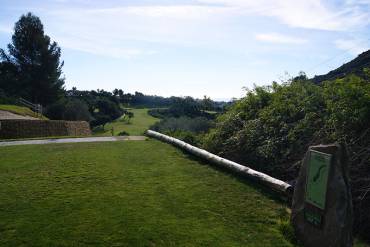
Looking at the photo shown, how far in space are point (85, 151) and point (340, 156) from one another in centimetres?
816

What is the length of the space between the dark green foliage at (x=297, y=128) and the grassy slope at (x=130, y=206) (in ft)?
3.58

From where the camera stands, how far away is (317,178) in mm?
4070

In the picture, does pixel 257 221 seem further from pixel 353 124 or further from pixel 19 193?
pixel 19 193

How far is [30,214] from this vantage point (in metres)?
4.91

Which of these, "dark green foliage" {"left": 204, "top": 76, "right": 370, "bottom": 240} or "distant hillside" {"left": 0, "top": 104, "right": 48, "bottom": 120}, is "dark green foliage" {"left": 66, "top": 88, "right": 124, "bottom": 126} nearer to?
"distant hillside" {"left": 0, "top": 104, "right": 48, "bottom": 120}

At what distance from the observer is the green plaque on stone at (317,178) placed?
12.9 ft

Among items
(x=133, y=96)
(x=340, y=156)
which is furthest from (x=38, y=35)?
(x=133, y=96)

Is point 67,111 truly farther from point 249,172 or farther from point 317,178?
point 317,178

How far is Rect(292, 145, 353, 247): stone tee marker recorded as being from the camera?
12.2ft

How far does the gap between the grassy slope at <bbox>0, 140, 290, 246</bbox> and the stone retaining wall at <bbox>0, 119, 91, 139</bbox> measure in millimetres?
9321

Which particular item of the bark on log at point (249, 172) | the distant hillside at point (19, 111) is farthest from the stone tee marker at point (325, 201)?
the distant hillside at point (19, 111)

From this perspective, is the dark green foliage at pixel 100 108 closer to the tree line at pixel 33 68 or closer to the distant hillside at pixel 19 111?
the tree line at pixel 33 68

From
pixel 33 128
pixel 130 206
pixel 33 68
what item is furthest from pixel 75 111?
pixel 130 206

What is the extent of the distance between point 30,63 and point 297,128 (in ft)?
128
